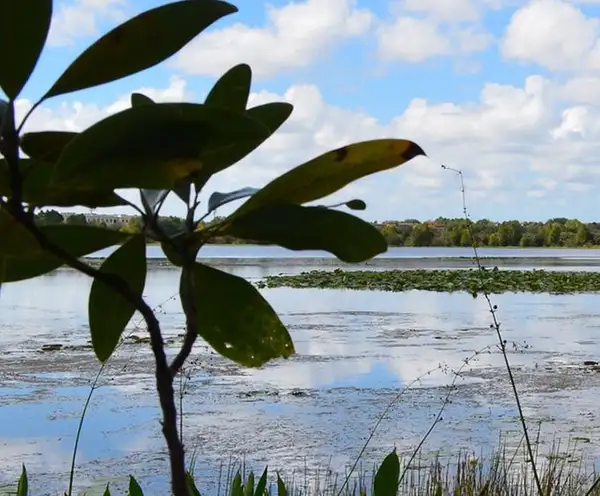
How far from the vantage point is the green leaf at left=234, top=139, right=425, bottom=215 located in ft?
1.69

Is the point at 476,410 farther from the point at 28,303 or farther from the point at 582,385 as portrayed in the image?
the point at 28,303

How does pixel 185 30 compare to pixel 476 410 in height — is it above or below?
above

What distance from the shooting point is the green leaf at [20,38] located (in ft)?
1.47

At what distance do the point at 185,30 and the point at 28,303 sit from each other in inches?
816

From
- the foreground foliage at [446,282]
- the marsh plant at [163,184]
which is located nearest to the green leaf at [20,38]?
the marsh plant at [163,184]

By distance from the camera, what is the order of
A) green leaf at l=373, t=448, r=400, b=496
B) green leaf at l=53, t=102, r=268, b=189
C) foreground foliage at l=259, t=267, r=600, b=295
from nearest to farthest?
1. green leaf at l=53, t=102, r=268, b=189
2. green leaf at l=373, t=448, r=400, b=496
3. foreground foliage at l=259, t=267, r=600, b=295

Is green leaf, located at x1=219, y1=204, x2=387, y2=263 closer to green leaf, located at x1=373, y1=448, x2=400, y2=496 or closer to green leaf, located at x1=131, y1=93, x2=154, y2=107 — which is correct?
green leaf, located at x1=131, y1=93, x2=154, y2=107

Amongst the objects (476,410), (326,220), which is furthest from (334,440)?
(326,220)

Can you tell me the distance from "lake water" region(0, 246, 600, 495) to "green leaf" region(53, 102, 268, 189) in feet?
12.4

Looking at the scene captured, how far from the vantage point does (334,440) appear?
7.39 m

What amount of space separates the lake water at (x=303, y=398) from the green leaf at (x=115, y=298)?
11.9 feet

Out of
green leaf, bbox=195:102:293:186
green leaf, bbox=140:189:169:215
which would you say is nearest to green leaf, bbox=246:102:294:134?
green leaf, bbox=195:102:293:186

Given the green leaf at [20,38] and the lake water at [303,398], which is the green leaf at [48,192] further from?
the lake water at [303,398]

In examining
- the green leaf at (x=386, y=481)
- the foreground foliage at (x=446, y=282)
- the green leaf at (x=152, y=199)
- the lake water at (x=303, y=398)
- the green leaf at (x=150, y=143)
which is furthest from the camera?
the foreground foliage at (x=446, y=282)
